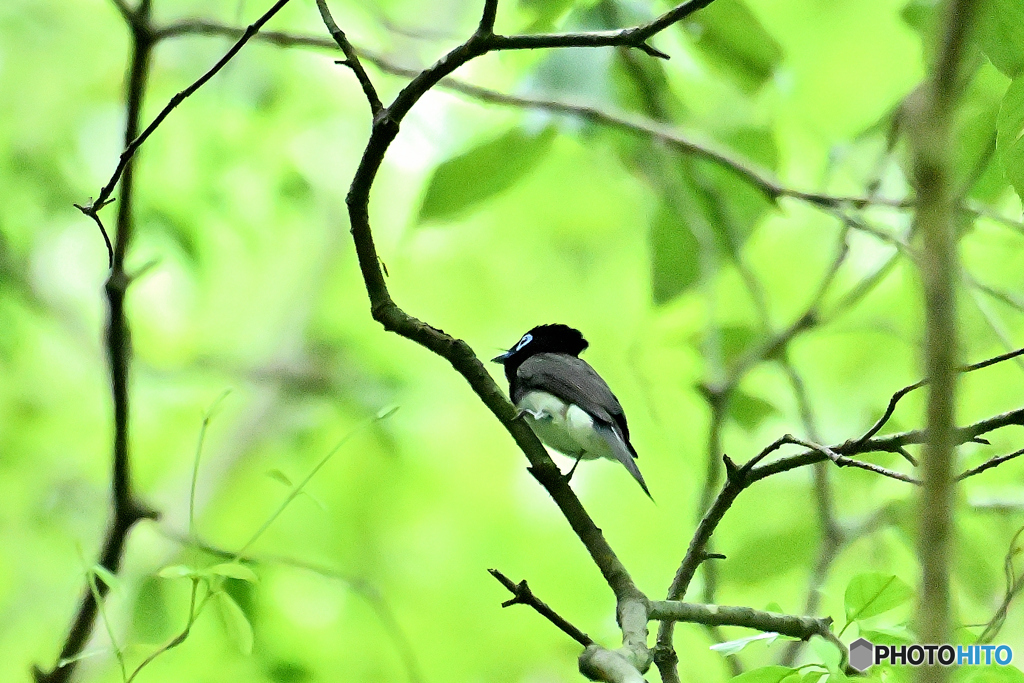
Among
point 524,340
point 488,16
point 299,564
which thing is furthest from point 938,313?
point 524,340

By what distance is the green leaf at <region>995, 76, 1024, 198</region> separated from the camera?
1011 mm

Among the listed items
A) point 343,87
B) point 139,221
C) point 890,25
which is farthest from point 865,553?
point 343,87

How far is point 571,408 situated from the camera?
2.42m

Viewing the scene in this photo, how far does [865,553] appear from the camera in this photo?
2.75 meters

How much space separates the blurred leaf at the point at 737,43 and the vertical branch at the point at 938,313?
1.27m

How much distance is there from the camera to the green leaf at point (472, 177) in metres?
1.69

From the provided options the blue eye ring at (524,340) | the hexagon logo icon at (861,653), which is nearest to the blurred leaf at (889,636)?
the hexagon logo icon at (861,653)

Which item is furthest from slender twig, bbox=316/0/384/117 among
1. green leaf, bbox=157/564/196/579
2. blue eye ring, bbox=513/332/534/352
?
blue eye ring, bbox=513/332/534/352

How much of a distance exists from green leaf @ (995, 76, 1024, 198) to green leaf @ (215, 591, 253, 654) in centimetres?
109

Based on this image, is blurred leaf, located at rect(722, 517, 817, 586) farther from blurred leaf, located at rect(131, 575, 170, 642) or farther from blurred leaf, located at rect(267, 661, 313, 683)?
blurred leaf, located at rect(131, 575, 170, 642)

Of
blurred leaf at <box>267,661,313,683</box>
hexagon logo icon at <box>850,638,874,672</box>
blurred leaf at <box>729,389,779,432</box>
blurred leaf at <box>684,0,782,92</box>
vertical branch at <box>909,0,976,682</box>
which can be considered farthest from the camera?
blurred leaf at <box>729,389,779,432</box>

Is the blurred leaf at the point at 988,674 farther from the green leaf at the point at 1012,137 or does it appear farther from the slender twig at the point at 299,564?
the slender twig at the point at 299,564

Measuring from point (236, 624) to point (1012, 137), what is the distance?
1140 mm

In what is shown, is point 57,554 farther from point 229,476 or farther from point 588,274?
point 588,274
